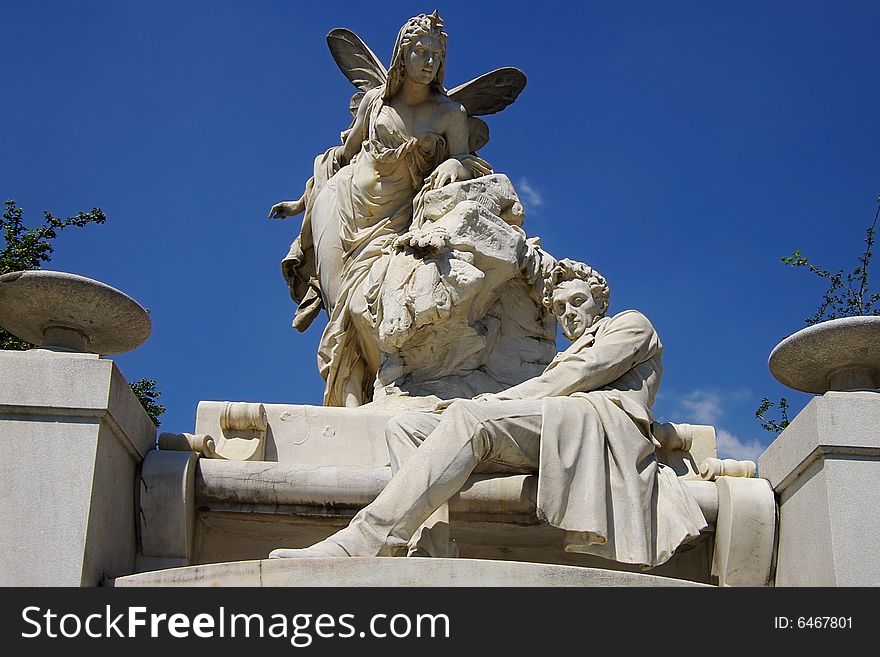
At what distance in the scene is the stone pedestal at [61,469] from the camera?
6.40 m

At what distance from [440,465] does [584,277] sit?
207 cm

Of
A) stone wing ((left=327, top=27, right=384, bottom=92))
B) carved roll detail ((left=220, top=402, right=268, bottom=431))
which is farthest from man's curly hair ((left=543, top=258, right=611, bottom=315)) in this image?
stone wing ((left=327, top=27, right=384, bottom=92))

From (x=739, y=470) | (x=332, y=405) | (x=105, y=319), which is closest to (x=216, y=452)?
(x=105, y=319)

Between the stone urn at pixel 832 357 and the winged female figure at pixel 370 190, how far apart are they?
2843 millimetres

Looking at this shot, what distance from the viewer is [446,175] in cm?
948

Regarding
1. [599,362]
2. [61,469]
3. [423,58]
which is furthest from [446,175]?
[61,469]

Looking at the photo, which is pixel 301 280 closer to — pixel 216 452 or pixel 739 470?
pixel 216 452

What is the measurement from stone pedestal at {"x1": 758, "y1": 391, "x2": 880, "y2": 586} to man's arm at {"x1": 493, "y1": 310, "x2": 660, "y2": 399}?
→ 103 cm

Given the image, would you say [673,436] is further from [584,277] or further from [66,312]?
[66,312]

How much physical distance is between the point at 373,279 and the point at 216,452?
1.92m

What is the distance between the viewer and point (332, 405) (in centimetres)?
930

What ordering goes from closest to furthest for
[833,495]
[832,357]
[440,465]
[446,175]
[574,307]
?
[440,465] < [833,495] < [832,357] < [574,307] < [446,175]
